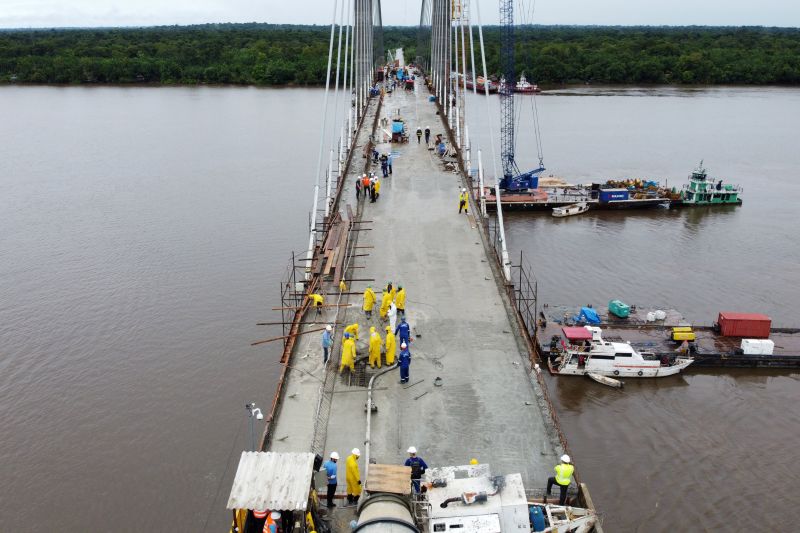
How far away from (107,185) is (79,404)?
24.5 m

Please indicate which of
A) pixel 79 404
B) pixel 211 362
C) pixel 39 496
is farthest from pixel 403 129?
pixel 39 496

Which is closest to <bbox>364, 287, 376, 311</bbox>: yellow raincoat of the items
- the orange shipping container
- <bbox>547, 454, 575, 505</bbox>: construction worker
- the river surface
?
the river surface

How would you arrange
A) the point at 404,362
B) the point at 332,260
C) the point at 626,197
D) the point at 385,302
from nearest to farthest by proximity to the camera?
the point at 404,362 < the point at 385,302 < the point at 332,260 < the point at 626,197

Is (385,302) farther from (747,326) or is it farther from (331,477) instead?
(747,326)

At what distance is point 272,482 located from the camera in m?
9.02

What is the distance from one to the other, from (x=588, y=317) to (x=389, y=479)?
1340cm

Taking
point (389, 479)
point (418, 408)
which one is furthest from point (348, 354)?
point (389, 479)

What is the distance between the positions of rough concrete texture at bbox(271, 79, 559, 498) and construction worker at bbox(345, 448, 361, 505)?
0.76m

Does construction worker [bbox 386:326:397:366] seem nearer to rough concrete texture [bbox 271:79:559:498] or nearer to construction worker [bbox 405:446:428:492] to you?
rough concrete texture [bbox 271:79:559:498]

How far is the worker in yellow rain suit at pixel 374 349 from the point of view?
13.6 metres

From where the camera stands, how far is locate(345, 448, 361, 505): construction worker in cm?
984

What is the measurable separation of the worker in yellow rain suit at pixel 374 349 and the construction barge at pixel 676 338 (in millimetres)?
7340

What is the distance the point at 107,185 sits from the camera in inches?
1499

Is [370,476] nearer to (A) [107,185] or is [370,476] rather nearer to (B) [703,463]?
(B) [703,463]
